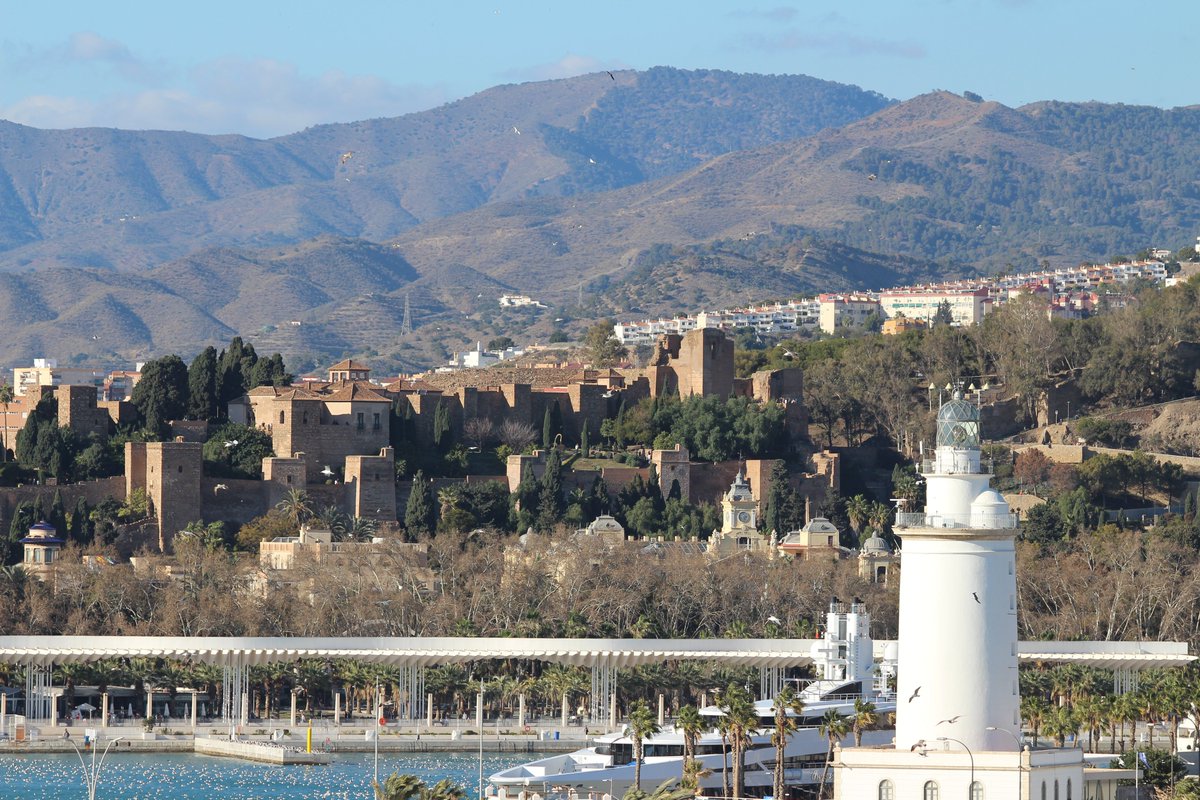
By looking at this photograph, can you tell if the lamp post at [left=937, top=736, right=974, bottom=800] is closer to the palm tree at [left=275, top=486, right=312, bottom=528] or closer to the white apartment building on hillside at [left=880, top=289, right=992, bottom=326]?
the palm tree at [left=275, top=486, right=312, bottom=528]

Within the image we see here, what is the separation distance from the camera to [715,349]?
8912 centimetres

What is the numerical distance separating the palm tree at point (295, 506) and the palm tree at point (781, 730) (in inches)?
1470

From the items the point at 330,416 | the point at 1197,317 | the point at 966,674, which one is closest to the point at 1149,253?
the point at 1197,317

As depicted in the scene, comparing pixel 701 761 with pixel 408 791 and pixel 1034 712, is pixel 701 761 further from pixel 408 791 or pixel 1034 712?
pixel 408 791

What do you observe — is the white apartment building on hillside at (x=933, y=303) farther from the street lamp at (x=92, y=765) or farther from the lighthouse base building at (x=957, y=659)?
the lighthouse base building at (x=957, y=659)

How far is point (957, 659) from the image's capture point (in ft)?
92.1

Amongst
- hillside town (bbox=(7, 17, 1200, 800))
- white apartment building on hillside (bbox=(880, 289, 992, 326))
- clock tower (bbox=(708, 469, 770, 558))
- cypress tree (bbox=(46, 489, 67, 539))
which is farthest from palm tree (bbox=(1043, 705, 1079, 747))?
white apartment building on hillside (bbox=(880, 289, 992, 326))

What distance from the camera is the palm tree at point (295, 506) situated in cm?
7650

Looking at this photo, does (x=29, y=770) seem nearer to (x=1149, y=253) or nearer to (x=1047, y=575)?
(x=1047, y=575)

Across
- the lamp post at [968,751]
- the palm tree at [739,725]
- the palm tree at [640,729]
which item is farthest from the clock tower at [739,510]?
the lamp post at [968,751]

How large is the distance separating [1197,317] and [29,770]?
58629mm

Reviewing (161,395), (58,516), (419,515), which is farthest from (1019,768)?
(161,395)

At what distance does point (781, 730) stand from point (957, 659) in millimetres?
9946

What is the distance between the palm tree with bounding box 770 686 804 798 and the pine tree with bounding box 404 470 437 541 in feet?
118
